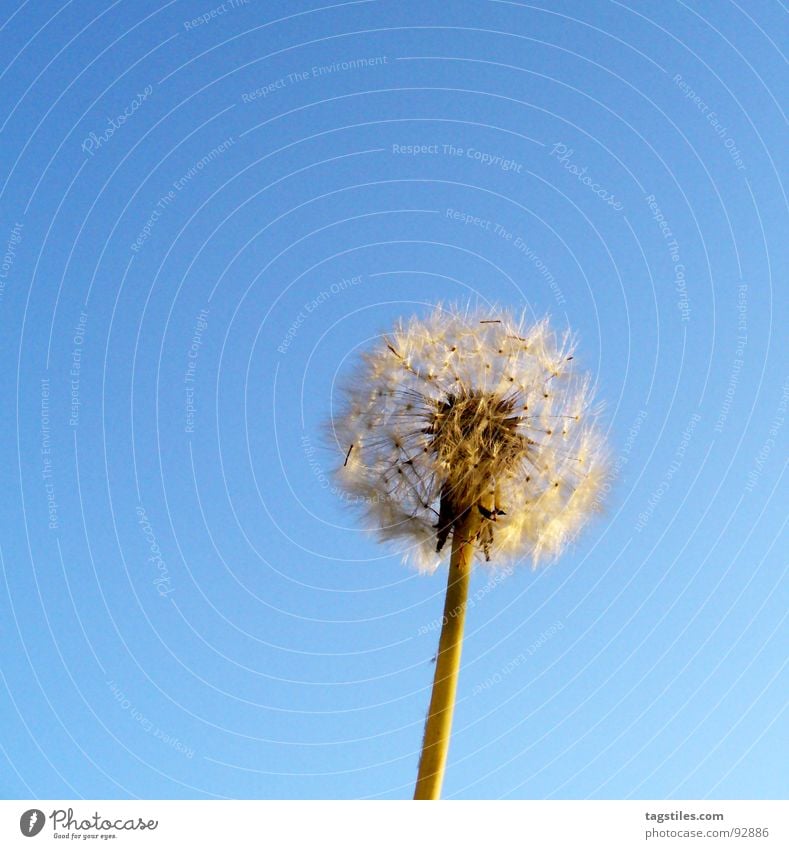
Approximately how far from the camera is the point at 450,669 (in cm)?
825

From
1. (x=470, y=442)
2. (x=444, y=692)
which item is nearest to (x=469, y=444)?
(x=470, y=442)

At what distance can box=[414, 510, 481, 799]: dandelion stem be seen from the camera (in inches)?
314
